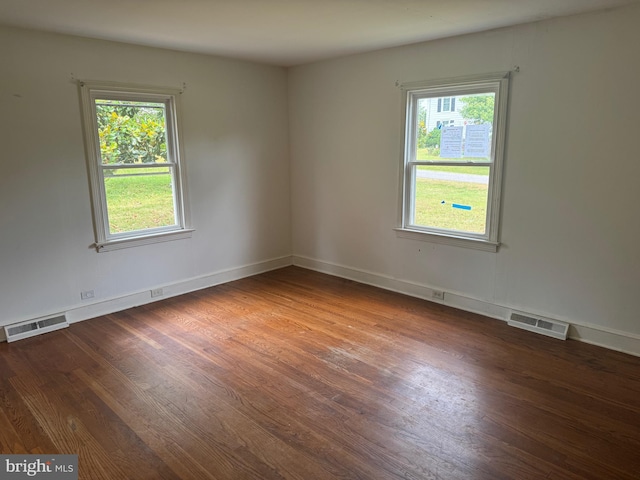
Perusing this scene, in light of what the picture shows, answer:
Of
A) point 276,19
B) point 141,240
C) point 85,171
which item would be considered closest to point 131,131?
point 85,171

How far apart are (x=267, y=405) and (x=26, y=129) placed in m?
3.01

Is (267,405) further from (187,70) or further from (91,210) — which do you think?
(187,70)

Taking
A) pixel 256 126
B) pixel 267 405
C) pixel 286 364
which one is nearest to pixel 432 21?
pixel 256 126

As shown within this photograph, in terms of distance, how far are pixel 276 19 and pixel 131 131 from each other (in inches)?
74.2

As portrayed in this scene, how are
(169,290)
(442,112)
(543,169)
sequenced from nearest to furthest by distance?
(543,169) < (442,112) < (169,290)

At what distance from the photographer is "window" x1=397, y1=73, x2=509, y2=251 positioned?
3801 mm

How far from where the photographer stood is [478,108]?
3875 mm

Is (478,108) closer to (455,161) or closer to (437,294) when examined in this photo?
(455,161)

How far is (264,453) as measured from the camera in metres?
2.25

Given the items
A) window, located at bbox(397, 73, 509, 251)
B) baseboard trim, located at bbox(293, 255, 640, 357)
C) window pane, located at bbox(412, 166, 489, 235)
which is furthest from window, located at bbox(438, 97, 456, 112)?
baseboard trim, located at bbox(293, 255, 640, 357)

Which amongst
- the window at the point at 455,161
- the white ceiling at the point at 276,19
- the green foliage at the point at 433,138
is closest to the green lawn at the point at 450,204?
the window at the point at 455,161

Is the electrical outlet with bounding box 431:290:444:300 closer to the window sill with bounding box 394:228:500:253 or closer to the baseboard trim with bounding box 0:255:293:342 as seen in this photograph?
the window sill with bounding box 394:228:500:253

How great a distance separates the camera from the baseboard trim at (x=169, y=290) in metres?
4.01

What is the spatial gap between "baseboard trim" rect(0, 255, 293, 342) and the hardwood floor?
0.13 metres
